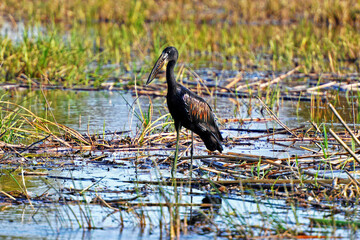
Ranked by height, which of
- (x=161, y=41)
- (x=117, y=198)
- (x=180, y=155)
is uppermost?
(x=161, y=41)

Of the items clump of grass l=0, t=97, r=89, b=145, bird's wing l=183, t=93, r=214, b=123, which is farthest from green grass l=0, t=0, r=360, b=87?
bird's wing l=183, t=93, r=214, b=123

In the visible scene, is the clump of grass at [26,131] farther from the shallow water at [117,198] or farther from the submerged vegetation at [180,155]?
the shallow water at [117,198]

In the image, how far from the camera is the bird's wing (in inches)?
264

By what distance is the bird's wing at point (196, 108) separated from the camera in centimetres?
671

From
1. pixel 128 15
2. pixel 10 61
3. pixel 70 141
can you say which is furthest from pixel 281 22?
pixel 70 141

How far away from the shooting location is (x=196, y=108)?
6.76m

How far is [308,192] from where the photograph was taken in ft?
Result: 18.3

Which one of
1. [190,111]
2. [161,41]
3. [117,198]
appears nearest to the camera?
[117,198]

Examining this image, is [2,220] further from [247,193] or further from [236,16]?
[236,16]

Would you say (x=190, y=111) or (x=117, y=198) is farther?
(x=190, y=111)

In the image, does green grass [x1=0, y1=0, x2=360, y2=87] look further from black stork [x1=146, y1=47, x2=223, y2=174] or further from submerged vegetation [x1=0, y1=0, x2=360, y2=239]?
black stork [x1=146, y1=47, x2=223, y2=174]

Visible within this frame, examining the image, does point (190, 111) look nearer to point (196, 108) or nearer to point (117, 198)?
point (196, 108)

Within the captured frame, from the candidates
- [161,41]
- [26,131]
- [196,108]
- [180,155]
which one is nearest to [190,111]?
[196,108]

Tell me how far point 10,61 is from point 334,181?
305 inches
